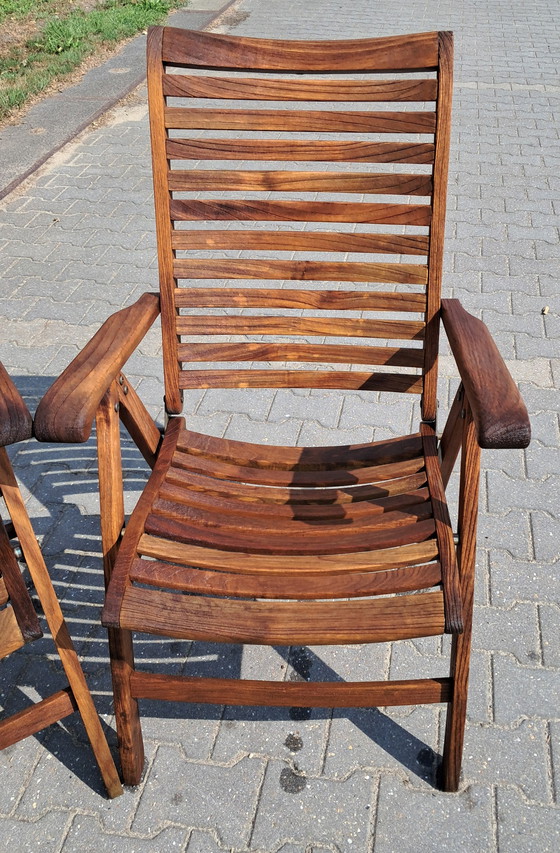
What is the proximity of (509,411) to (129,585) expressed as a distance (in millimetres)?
798

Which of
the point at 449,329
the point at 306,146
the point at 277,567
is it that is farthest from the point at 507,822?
the point at 306,146

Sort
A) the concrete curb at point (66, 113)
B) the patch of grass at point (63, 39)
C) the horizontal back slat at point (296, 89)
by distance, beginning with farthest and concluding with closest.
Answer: the patch of grass at point (63, 39), the concrete curb at point (66, 113), the horizontal back slat at point (296, 89)

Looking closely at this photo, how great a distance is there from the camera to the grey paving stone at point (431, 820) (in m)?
1.81

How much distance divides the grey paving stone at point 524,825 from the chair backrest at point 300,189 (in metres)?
0.94

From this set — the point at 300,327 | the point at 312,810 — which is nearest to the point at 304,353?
the point at 300,327

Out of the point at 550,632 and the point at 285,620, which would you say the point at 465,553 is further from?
the point at 550,632

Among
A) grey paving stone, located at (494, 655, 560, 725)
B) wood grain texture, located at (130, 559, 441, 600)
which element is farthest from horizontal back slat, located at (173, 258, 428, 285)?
grey paving stone, located at (494, 655, 560, 725)

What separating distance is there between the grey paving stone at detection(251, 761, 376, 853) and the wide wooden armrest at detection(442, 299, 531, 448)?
913 millimetres

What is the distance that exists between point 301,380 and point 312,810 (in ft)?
3.42

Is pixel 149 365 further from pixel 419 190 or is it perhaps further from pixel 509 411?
pixel 509 411

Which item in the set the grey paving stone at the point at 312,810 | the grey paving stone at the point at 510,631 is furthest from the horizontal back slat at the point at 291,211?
the grey paving stone at the point at 312,810

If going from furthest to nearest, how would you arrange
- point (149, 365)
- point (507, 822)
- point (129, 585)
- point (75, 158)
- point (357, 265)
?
point (75, 158) → point (149, 365) → point (357, 265) → point (507, 822) → point (129, 585)

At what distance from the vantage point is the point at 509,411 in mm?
1531

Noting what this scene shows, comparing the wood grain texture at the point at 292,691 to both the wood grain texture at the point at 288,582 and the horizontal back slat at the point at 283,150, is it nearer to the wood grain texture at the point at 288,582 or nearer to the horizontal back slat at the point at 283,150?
the wood grain texture at the point at 288,582
